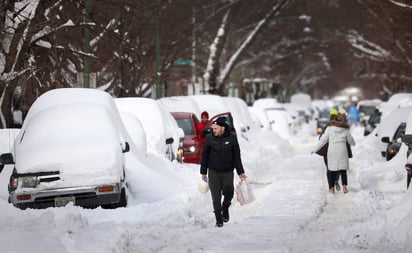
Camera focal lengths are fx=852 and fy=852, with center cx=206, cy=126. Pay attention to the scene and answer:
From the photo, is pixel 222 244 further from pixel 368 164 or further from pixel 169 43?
pixel 169 43

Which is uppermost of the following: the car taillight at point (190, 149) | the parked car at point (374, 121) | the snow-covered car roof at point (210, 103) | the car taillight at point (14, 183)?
the snow-covered car roof at point (210, 103)

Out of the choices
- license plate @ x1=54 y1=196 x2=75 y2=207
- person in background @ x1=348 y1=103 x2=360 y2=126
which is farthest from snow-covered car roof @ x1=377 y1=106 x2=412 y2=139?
person in background @ x1=348 y1=103 x2=360 y2=126

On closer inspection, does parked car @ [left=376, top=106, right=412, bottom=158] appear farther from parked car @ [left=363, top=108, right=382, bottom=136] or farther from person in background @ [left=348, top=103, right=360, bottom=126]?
person in background @ [left=348, top=103, right=360, bottom=126]

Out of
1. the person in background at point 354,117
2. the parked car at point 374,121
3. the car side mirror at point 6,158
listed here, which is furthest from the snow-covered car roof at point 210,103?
the person in background at point 354,117

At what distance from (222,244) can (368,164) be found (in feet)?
43.8

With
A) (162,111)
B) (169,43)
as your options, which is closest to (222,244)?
(162,111)

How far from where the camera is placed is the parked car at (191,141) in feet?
66.4

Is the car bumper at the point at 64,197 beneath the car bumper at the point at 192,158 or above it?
above

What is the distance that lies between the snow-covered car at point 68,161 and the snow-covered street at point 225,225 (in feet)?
1.11

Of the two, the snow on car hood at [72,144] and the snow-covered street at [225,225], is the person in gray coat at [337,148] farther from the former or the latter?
the snow on car hood at [72,144]

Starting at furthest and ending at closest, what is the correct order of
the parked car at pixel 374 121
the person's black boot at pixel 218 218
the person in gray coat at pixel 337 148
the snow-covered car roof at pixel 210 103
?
the parked car at pixel 374 121 → the snow-covered car roof at pixel 210 103 → the person in gray coat at pixel 337 148 → the person's black boot at pixel 218 218

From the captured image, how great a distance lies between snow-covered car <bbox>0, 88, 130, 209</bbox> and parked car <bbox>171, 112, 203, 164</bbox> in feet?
23.0

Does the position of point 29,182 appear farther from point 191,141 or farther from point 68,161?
point 191,141

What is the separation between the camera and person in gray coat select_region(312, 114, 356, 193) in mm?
16234
